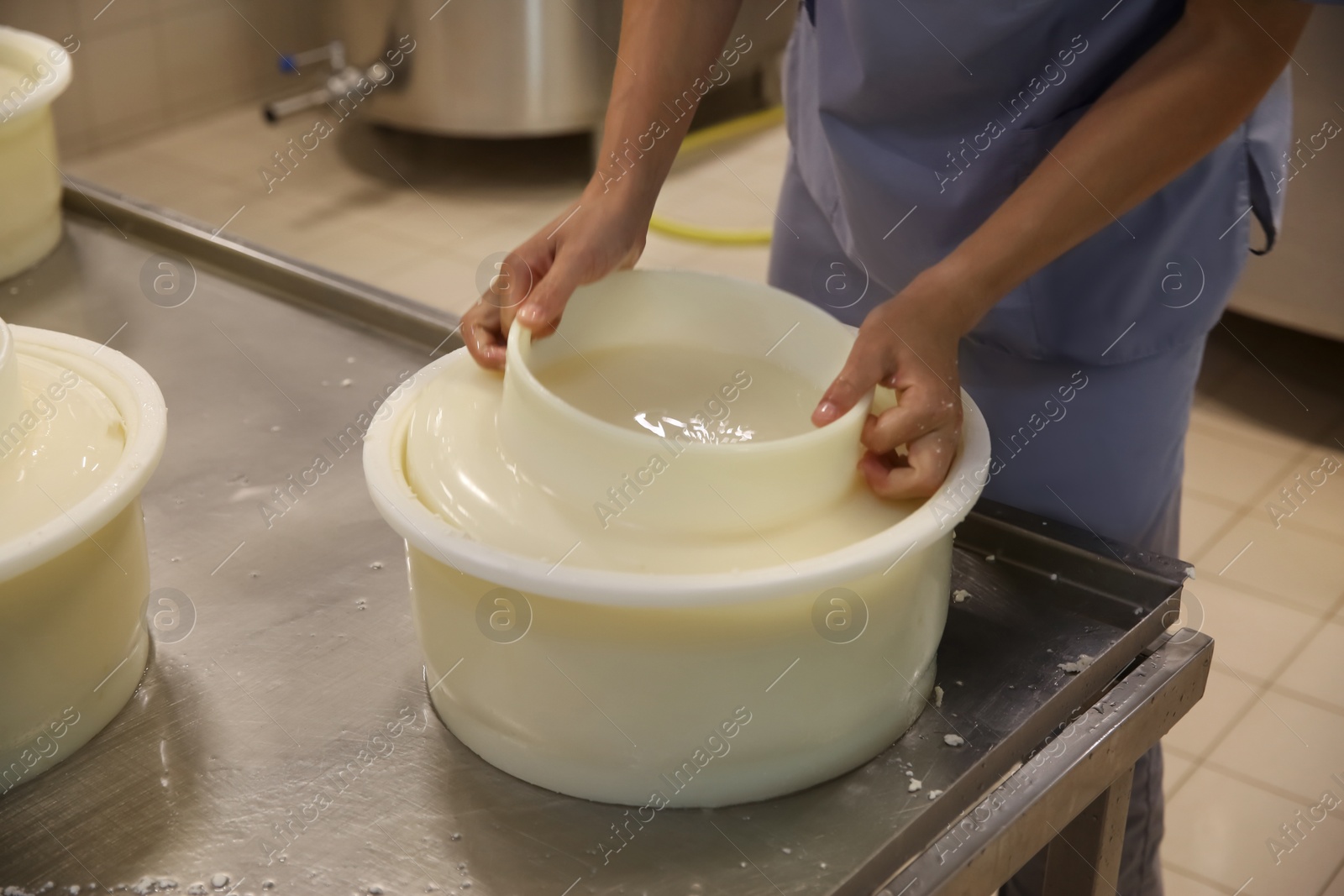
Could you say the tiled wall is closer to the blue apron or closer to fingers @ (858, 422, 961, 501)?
the blue apron

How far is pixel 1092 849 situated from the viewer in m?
1.04

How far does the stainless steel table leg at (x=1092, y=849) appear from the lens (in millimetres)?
1012

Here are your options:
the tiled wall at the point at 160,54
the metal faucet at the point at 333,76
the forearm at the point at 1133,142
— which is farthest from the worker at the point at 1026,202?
the tiled wall at the point at 160,54

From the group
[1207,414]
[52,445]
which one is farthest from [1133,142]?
[1207,414]

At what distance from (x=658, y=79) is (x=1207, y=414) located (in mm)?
1973

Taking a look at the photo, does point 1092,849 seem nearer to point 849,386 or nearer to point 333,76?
point 849,386

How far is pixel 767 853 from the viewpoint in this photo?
0.85 m

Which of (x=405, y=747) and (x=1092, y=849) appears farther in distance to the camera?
(x=1092, y=849)

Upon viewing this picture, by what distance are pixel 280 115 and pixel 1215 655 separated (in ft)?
8.67

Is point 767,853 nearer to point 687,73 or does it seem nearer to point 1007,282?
point 1007,282

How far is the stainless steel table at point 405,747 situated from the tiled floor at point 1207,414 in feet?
2.94

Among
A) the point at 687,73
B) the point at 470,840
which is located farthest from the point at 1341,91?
the point at 470,840

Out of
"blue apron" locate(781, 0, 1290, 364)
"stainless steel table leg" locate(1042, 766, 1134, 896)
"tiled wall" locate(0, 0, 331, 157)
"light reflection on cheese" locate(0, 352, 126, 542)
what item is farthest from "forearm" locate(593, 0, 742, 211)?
"tiled wall" locate(0, 0, 331, 157)

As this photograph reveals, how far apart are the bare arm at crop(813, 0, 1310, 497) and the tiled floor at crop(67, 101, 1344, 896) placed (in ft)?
3.62
